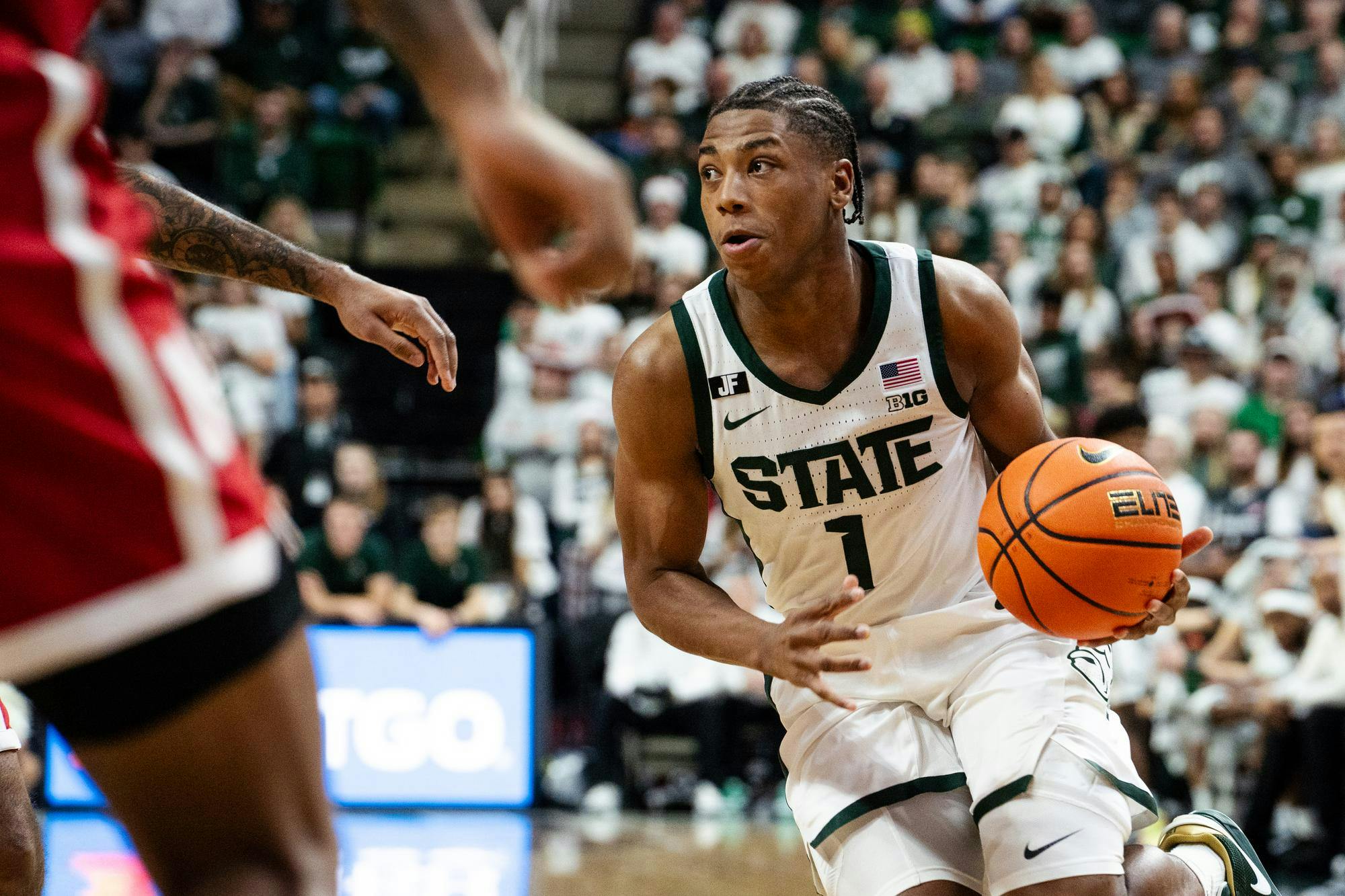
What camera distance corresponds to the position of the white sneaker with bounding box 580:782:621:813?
8781 millimetres

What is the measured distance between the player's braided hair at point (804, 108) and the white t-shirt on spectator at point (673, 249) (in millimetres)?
8099

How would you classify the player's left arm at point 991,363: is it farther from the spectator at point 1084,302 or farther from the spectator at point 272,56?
the spectator at point 272,56

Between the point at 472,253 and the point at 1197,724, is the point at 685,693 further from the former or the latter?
the point at 472,253

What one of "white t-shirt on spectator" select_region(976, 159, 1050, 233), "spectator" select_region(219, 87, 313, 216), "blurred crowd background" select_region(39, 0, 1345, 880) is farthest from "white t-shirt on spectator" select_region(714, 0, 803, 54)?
"spectator" select_region(219, 87, 313, 216)

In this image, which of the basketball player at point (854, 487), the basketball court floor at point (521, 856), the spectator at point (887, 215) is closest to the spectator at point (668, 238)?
the spectator at point (887, 215)

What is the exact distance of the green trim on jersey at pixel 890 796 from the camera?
331 cm

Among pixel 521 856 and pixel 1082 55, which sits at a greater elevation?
pixel 1082 55

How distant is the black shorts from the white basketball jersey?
1978mm

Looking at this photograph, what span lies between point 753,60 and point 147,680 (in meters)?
12.6

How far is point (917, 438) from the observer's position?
346 cm

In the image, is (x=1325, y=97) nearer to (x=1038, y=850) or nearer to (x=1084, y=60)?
(x=1084, y=60)

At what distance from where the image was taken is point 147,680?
1540 mm

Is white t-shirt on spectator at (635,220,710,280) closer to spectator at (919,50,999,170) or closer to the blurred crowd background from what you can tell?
the blurred crowd background

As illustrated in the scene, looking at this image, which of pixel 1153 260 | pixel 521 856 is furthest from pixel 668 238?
pixel 521 856
